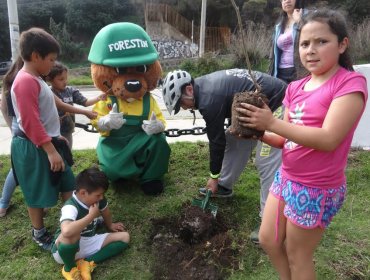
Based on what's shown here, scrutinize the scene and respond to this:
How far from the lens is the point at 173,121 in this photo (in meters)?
7.38

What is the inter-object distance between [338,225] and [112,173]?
6.87 feet

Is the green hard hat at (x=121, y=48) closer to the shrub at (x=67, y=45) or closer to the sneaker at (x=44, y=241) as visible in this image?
the sneaker at (x=44, y=241)

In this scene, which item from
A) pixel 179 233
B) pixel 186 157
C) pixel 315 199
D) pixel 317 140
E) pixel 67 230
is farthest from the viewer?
pixel 186 157

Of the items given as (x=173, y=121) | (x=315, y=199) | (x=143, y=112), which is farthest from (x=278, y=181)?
(x=173, y=121)

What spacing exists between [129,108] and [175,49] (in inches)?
916

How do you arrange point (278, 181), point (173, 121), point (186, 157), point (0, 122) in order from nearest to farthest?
point (278, 181)
point (186, 157)
point (173, 121)
point (0, 122)

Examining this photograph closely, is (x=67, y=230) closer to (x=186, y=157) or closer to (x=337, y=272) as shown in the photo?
(x=337, y=272)

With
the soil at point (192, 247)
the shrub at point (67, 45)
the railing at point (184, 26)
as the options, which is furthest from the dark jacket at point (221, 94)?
the shrub at point (67, 45)

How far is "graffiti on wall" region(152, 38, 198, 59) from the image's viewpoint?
25344mm

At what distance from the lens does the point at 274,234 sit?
2.04m

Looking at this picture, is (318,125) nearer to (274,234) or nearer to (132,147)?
(274,234)

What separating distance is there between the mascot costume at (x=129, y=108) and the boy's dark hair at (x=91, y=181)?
866 mm

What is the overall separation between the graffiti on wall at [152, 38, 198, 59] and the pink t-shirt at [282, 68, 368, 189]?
77.3 feet

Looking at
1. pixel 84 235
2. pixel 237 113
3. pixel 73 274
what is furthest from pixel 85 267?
pixel 237 113
